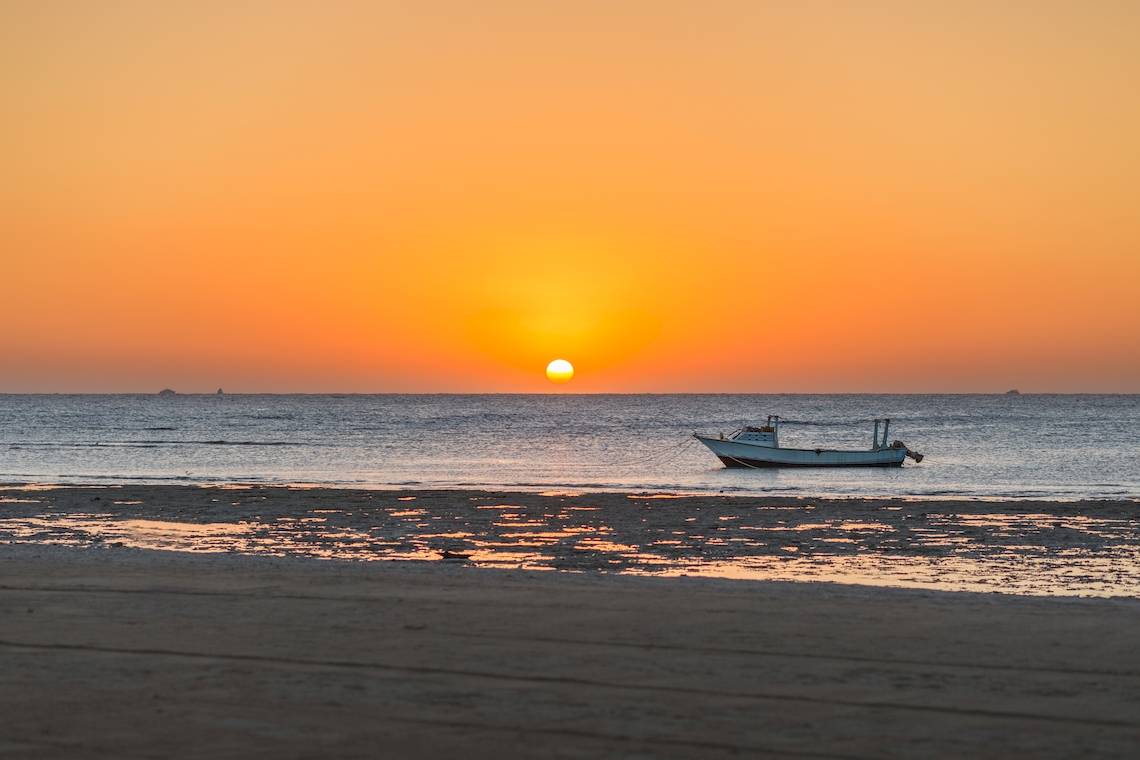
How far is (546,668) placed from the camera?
10352mm

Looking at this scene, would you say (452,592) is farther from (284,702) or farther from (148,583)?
(284,702)

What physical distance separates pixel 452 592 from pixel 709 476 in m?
41.3

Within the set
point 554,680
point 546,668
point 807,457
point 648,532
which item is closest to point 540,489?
point 648,532

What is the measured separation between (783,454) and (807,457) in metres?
1.20

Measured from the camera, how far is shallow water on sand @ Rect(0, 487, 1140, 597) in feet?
66.7

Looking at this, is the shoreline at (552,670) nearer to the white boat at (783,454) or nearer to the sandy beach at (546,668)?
the sandy beach at (546,668)

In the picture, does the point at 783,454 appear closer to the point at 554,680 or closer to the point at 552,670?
the point at 552,670

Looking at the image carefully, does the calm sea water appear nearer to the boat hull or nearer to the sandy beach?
the boat hull

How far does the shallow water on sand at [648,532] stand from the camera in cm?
2034

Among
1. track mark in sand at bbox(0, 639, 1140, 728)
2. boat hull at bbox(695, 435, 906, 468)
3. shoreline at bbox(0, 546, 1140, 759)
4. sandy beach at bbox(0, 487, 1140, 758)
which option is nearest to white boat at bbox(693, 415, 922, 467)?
boat hull at bbox(695, 435, 906, 468)

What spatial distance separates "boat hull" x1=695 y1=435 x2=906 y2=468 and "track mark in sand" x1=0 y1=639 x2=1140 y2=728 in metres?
51.0

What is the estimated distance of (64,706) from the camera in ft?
29.5

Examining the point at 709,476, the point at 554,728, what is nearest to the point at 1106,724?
the point at 554,728

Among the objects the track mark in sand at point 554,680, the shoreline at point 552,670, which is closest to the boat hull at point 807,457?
the shoreline at point 552,670
